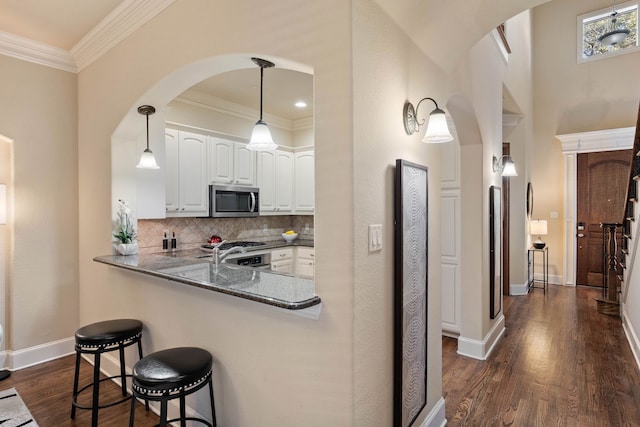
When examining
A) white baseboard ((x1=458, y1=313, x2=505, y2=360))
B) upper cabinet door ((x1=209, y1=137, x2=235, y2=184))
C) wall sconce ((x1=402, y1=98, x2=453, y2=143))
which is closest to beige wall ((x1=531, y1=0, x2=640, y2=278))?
white baseboard ((x1=458, y1=313, x2=505, y2=360))

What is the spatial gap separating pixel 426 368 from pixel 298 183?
373 cm

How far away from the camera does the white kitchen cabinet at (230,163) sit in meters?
4.30

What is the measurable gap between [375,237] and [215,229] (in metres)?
3.54

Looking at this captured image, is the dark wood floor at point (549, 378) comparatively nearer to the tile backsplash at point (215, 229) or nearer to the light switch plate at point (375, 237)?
the light switch plate at point (375, 237)

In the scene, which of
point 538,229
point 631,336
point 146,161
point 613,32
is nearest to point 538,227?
point 538,229

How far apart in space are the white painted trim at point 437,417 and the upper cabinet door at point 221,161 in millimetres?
3392

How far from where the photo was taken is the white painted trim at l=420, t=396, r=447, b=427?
2139 millimetres

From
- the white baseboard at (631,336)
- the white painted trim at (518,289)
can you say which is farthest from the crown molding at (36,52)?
the white painted trim at (518,289)

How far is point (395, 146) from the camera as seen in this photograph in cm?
179

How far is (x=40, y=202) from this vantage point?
3156 mm

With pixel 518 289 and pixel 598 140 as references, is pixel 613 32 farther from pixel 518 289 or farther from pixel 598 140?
pixel 518 289

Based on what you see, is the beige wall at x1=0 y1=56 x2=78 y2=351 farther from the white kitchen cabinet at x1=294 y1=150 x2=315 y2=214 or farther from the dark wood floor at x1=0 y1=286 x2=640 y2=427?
the white kitchen cabinet at x1=294 y1=150 x2=315 y2=214

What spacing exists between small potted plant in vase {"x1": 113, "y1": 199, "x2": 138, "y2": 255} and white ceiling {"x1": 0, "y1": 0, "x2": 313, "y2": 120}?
1.44 metres

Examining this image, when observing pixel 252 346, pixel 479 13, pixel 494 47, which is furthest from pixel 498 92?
pixel 252 346
